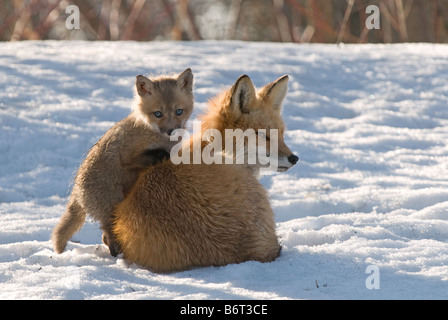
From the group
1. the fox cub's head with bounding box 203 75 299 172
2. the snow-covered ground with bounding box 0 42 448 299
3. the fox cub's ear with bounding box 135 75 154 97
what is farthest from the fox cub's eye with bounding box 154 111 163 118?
the snow-covered ground with bounding box 0 42 448 299

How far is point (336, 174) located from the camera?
7.77 metres

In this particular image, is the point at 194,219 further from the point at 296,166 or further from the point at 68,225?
the point at 296,166

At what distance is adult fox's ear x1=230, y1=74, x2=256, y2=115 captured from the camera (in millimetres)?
4484

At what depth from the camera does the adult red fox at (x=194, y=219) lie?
408 cm

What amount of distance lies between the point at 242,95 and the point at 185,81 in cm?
135

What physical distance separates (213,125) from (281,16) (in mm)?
12848

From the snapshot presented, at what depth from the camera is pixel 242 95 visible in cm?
455

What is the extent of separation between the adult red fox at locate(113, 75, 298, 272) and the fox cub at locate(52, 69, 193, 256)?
0.97 feet

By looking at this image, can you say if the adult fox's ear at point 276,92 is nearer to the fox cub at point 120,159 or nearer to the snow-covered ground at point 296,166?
the snow-covered ground at point 296,166

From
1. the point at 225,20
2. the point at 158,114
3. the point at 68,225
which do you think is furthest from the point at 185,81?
the point at 225,20

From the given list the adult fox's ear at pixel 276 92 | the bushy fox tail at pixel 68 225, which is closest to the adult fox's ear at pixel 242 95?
the adult fox's ear at pixel 276 92

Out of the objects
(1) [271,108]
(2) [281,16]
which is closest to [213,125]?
(1) [271,108]
